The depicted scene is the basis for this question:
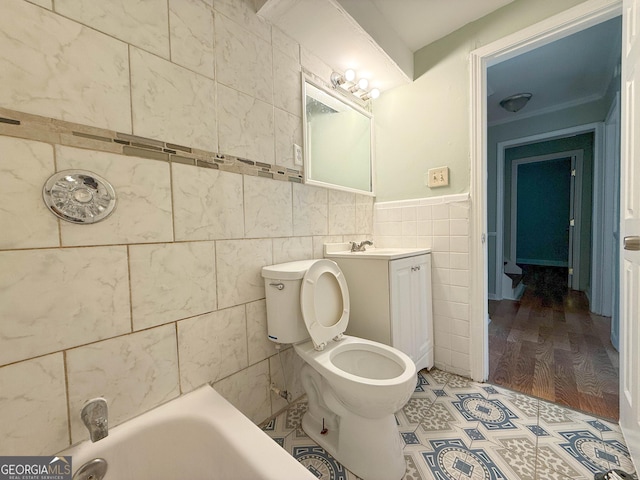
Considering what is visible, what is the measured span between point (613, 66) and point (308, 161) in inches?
121

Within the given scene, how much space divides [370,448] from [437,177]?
5.18 ft

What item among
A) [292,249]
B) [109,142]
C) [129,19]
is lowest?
[292,249]

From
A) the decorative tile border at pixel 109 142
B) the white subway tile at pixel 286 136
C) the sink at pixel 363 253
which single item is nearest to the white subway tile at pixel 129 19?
the decorative tile border at pixel 109 142

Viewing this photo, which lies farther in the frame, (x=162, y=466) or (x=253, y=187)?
(x=253, y=187)

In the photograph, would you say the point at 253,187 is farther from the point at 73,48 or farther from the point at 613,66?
the point at 613,66

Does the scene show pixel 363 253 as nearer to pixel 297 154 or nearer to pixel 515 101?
pixel 297 154

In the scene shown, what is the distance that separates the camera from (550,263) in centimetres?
568

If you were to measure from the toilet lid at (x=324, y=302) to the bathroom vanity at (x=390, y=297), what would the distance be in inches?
7.6

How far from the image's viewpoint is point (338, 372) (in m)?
1.05

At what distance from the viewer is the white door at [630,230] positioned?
935 mm

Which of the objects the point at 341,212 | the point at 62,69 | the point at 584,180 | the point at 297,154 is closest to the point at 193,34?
the point at 62,69

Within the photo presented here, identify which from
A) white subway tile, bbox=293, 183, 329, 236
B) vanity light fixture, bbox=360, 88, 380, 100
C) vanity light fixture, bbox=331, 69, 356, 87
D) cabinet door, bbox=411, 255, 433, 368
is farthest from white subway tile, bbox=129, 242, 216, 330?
vanity light fixture, bbox=360, 88, 380, 100

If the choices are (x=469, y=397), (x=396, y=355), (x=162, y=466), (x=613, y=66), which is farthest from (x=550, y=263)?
(x=162, y=466)

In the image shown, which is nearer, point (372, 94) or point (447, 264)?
point (447, 264)
